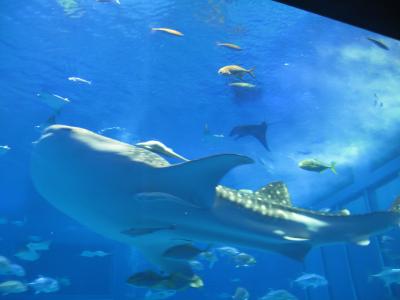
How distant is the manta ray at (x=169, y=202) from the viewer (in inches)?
147

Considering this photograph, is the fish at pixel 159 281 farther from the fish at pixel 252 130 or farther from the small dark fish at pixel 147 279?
the fish at pixel 252 130

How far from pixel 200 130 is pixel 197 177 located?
9202mm

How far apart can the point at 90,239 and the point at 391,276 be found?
62.1ft

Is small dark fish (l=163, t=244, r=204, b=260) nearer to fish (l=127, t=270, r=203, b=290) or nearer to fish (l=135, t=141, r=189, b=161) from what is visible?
fish (l=127, t=270, r=203, b=290)

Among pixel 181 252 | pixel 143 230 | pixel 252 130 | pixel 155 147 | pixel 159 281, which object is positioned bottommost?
pixel 159 281

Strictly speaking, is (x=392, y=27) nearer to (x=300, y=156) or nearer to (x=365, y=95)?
(x=365, y=95)

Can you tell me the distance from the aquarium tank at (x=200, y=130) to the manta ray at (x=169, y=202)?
0.02 m

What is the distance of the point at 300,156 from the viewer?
14.0 metres

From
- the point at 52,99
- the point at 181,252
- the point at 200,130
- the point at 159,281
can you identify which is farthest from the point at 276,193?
the point at 200,130

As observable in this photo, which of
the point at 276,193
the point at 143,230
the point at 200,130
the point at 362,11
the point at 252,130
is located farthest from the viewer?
the point at 200,130

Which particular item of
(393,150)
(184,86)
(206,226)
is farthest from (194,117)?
(206,226)

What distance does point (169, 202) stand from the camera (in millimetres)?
3752

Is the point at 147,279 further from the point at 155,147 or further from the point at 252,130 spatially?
the point at 252,130

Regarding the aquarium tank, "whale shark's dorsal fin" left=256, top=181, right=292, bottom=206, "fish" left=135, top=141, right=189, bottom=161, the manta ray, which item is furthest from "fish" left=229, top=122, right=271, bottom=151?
"fish" left=135, top=141, right=189, bottom=161
